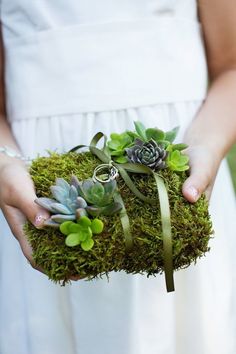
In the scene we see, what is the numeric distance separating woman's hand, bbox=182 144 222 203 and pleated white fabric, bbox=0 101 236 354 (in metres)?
0.18

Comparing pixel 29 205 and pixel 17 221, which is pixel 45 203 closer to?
pixel 29 205

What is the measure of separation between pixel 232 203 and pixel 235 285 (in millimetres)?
220

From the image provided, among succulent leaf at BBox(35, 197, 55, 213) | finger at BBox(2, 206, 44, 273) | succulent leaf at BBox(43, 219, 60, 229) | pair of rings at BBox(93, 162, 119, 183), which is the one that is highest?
pair of rings at BBox(93, 162, 119, 183)

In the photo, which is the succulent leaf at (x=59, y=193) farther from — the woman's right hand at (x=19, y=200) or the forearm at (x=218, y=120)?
the forearm at (x=218, y=120)

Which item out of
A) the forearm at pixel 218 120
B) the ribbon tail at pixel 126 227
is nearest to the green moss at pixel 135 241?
the ribbon tail at pixel 126 227

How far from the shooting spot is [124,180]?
129 cm

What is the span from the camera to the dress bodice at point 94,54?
1.62m

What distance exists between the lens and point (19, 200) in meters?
1.32

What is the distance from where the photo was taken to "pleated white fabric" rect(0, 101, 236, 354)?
1595 millimetres

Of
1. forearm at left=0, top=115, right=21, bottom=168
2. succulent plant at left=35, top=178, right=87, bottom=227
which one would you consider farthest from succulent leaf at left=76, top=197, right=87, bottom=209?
forearm at left=0, top=115, right=21, bottom=168

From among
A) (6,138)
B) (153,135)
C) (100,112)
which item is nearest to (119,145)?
(153,135)

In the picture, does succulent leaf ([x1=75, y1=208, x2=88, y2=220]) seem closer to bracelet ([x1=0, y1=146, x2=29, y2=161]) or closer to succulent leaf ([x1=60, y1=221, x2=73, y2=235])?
succulent leaf ([x1=60, y1=221, x2=73, y2=235])

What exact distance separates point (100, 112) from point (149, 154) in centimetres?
39

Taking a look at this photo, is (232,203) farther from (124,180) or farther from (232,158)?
(232,158)
